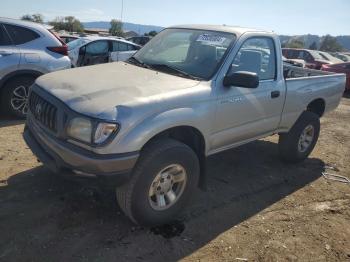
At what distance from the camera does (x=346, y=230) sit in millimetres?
4195

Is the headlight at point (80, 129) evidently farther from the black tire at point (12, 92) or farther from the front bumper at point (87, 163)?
the black tire at point (12, 92)

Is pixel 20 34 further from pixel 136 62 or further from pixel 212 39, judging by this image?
pixel 212 39

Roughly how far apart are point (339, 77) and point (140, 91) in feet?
13.5

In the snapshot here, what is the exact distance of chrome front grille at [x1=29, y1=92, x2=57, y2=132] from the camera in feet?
11.4

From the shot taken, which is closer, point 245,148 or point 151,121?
point 151,121

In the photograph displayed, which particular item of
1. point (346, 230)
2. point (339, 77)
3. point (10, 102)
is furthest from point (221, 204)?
point (10, 102)

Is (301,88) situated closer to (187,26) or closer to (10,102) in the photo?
(187,26)

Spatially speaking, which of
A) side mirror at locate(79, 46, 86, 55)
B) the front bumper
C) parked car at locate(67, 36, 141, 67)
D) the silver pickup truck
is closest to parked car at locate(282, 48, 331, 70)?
parked car at locate(67, 36, 141, 67)

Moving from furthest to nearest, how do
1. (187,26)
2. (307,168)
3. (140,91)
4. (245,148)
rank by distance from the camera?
(245,148) < (307,168) < (187,26) < (140,91)

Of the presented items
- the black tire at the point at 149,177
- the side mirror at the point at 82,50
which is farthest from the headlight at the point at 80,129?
the side mirror at the point at 82,50

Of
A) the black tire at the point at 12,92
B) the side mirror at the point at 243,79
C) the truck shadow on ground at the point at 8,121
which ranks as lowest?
the truck shadow on ground at the point at 8,121

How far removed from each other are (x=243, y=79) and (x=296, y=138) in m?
2.16

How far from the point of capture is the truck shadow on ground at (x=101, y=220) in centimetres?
333

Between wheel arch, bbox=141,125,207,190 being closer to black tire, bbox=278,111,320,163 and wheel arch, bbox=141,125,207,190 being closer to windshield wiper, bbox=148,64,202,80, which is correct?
windshield wiper, bbox=148,64,202,80
